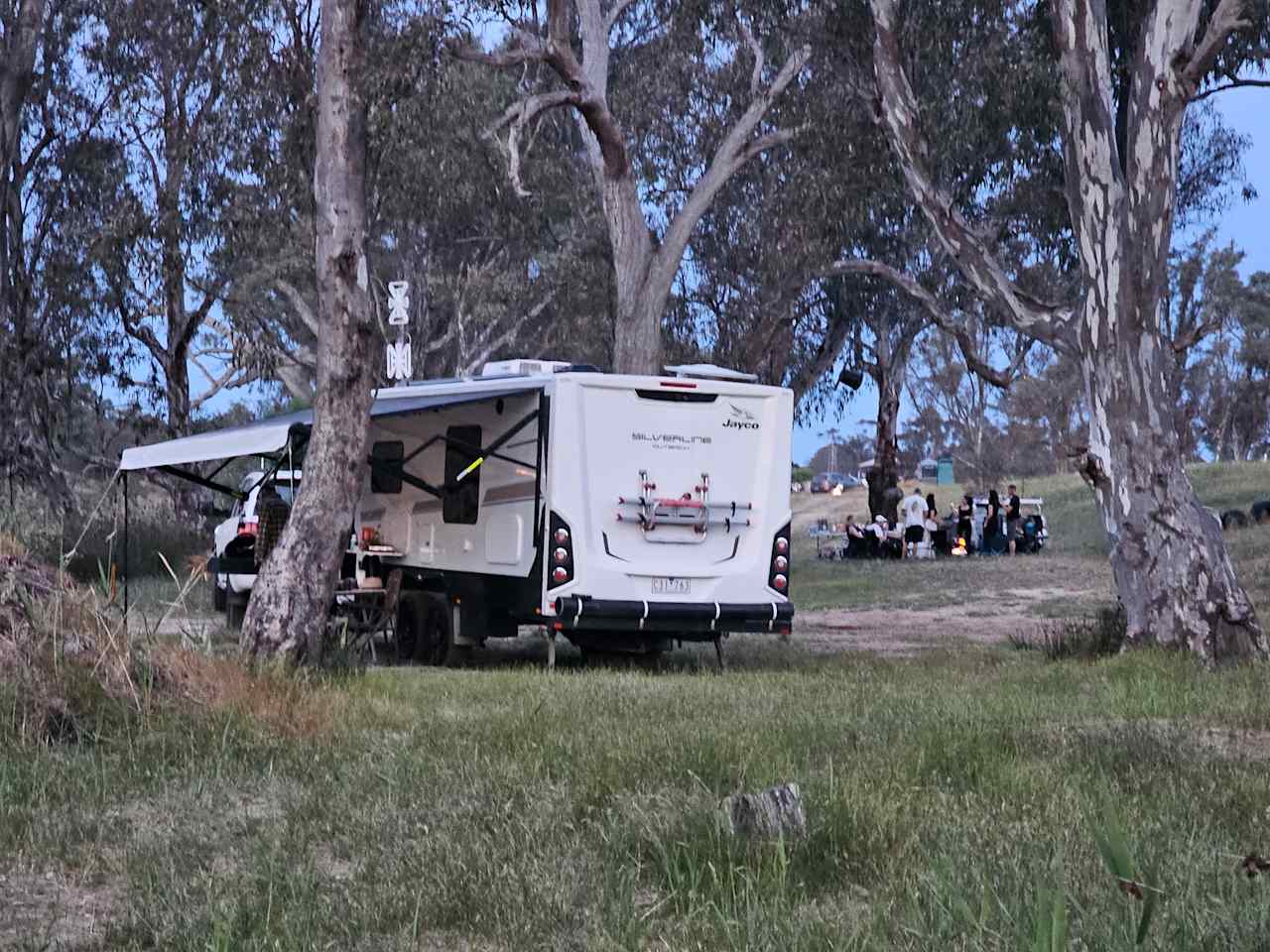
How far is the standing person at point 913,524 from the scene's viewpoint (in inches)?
1348

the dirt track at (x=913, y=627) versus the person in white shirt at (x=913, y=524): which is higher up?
the person in white shirt at (x=913, y=524)

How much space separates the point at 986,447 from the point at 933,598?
149 feet

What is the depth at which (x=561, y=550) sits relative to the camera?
43.3 feet

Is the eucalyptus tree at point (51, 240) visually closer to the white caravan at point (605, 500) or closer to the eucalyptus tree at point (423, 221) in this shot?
the eucalyptus tree at point (423, 221)

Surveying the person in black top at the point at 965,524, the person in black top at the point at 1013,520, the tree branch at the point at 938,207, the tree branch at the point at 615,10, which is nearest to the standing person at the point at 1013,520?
the person in black top at the point at 1013,520

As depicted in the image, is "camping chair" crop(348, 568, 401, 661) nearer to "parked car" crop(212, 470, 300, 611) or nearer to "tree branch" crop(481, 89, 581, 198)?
"parked car" crop(212, 470, 300, 611)

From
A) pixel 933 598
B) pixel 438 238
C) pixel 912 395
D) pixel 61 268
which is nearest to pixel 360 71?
pixel 933 598

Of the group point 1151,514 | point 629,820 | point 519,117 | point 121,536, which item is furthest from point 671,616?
point 121,536

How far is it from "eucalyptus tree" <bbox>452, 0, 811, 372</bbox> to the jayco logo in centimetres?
473

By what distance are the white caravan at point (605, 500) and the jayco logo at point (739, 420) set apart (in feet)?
0.04

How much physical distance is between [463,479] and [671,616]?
2463mm

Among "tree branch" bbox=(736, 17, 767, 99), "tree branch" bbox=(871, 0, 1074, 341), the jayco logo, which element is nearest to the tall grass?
"tree branch" bbox=(736, 17, 767, 99)

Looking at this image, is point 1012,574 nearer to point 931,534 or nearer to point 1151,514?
point 931,534

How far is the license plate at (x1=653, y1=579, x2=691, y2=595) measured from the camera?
44.0 ft
